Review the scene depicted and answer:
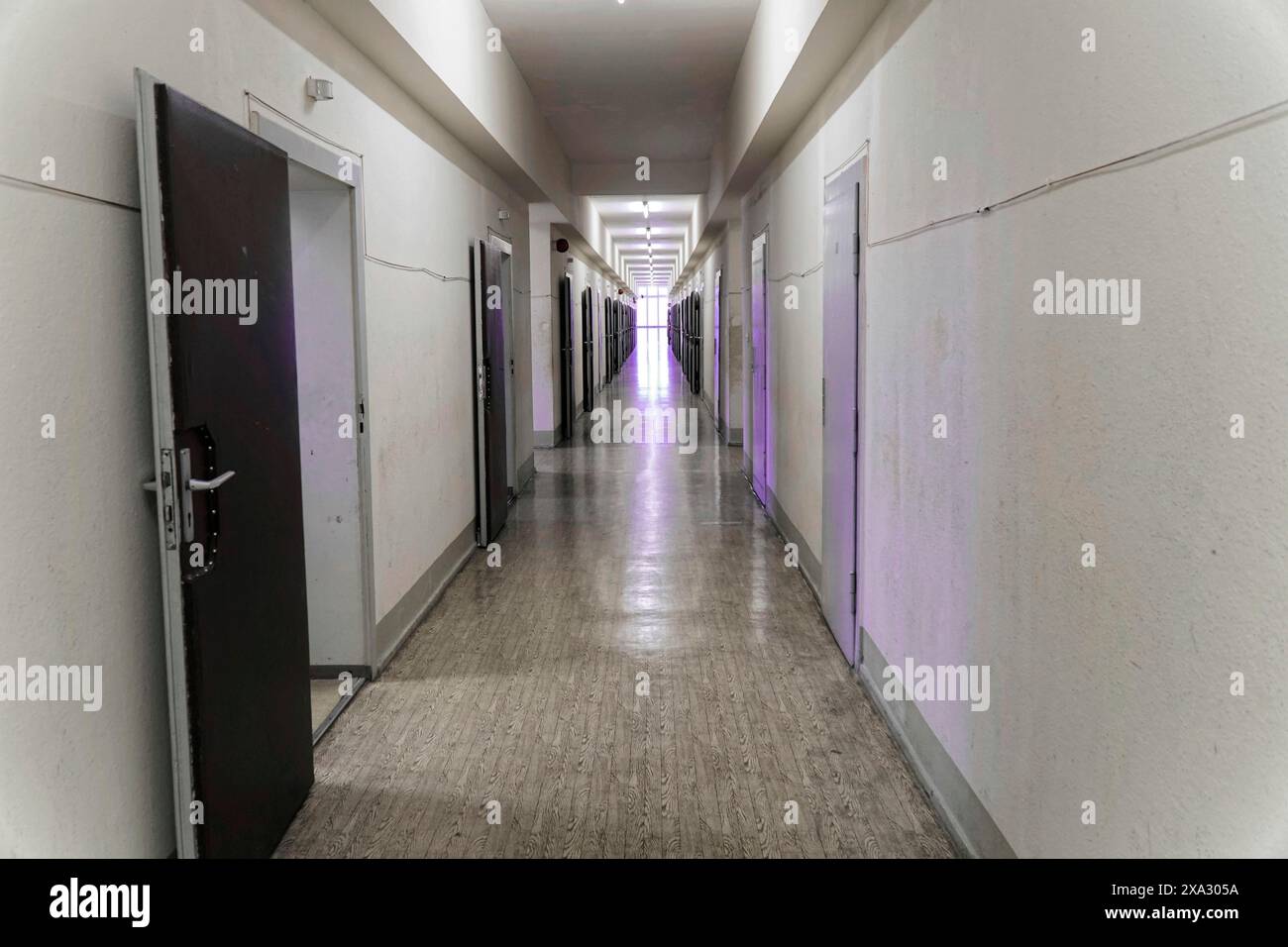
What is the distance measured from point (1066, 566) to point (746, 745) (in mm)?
1721

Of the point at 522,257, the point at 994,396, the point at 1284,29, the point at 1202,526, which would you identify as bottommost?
the point at 1202,526

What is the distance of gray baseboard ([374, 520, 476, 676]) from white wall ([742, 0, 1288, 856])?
2277mm

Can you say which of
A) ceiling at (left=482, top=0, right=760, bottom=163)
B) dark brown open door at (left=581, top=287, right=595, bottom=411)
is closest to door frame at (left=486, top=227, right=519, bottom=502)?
ceiling at (left=482, top=0, right=760, bottom=163)

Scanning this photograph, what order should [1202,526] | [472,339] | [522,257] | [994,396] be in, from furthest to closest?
[522,257], [472,339], [994,396], [1202,526]

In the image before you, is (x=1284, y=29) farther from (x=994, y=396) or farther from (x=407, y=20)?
(x=407, y=20)

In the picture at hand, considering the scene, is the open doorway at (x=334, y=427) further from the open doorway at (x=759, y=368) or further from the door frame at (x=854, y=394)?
the open doorway at (x=759, y=368)

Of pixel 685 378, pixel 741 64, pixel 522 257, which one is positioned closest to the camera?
pixel 741 64

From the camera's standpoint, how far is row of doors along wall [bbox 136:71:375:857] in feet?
7.48

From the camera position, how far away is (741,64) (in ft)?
23.4

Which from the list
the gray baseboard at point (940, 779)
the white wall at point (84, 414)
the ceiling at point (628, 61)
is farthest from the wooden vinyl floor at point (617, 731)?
the ceiling at point (628, 61)

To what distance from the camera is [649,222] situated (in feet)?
55.8

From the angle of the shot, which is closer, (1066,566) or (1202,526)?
(1202,526)
